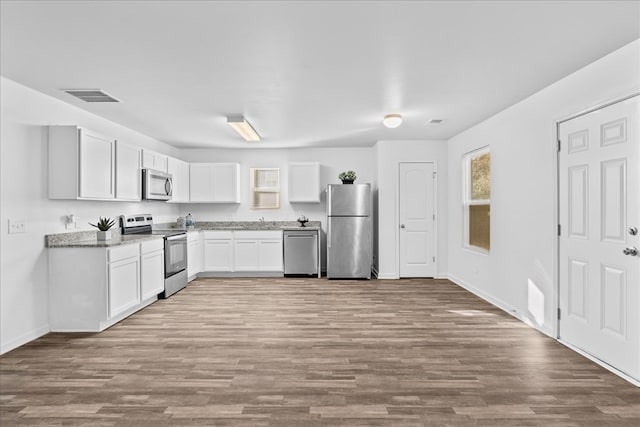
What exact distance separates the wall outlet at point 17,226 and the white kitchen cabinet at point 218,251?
11.1 ft

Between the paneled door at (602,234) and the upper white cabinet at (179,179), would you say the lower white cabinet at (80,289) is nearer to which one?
the upper white cabinet at (179,179)

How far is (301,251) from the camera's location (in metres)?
6.88

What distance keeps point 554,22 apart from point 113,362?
4.04 m

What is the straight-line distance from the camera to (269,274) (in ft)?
23.0

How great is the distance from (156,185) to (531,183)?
4913 mm

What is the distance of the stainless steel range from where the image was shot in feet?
17.4

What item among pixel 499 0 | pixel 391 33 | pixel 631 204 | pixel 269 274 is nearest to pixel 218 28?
pixel 391 33

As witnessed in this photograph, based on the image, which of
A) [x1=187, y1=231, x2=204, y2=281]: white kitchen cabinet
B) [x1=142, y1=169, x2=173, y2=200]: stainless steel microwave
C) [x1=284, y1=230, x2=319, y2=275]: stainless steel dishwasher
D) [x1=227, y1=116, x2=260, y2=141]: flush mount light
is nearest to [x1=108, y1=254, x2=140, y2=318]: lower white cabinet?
[x1=142, y1=169, x2=173, y2=200]: stainless steel microwave

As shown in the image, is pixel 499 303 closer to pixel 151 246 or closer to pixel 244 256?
pixel 244 256

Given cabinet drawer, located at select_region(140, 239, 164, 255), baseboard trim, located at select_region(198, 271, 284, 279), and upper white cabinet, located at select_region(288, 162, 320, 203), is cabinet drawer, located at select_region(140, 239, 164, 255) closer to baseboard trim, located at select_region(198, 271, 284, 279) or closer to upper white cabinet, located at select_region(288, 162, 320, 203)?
baseboard trim, located at select_region(198, 271, 284, 279)

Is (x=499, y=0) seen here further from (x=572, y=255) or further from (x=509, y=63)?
(x=572, y=255)

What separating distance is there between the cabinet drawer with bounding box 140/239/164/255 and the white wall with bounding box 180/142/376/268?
2.36 meters

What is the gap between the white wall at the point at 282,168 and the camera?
7.47 metres

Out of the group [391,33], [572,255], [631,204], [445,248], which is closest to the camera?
[391,33]
